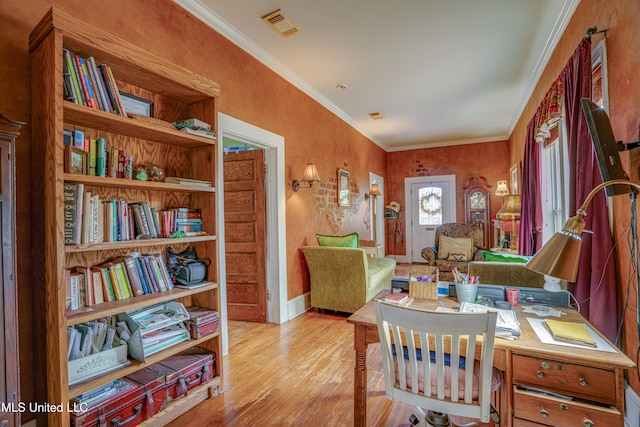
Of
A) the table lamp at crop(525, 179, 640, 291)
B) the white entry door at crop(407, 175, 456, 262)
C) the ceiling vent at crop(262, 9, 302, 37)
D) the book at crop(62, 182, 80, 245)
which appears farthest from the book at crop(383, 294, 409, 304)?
the white entry door at crop(407, 175, 456, 262)

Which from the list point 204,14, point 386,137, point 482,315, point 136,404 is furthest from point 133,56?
point 386,137

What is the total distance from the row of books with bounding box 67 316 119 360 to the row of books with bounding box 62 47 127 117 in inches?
43.7

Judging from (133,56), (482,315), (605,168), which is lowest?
(482,315)

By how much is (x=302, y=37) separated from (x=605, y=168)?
98.1 inches

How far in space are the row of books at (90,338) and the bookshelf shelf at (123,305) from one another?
0.11m

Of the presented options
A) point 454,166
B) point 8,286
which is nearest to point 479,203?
point 454,166

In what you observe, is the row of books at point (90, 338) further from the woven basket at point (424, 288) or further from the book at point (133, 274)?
the woven basket at point (424, 288)

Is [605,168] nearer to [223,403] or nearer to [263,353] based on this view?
[223,403]

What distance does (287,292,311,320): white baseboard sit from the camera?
3.52 meters

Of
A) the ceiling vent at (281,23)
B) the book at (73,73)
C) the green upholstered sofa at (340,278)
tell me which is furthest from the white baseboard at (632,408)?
the ceiling vent at (281,23)

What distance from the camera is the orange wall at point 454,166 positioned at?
663cm

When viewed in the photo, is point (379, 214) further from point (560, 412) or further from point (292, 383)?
point (560, 412)

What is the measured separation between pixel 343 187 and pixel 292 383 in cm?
334

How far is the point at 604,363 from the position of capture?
1.09 meters
